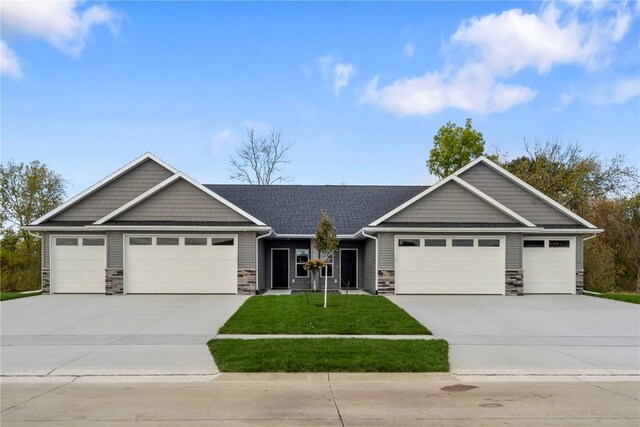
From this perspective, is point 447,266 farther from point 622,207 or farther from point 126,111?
point 622,207

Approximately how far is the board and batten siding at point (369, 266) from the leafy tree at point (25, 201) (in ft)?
71.4

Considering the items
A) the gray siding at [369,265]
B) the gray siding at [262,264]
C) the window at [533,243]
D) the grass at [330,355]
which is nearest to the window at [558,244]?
the window at [533,243]

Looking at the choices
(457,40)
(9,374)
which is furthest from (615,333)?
(9,374)

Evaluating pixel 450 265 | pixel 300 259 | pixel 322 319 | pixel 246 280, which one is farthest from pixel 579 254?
pixel 322 319

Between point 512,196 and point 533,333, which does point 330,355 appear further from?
point 512,196

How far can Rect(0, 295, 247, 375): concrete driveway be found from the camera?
839 cm

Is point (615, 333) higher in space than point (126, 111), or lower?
lower

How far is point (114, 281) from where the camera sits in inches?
Answer: 774

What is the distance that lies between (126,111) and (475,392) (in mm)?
18588

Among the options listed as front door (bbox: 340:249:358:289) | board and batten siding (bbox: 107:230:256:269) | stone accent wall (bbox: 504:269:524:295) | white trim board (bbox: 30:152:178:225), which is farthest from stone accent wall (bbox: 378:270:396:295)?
white trim board (bbox: 30:152:178:225)

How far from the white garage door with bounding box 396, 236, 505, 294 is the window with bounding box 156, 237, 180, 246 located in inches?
340

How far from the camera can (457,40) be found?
17094 mm

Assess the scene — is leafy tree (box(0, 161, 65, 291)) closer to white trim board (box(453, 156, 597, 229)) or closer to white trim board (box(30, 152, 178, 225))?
white trim board (box(30, 152, 178, 225))

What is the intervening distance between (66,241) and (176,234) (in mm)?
4557
